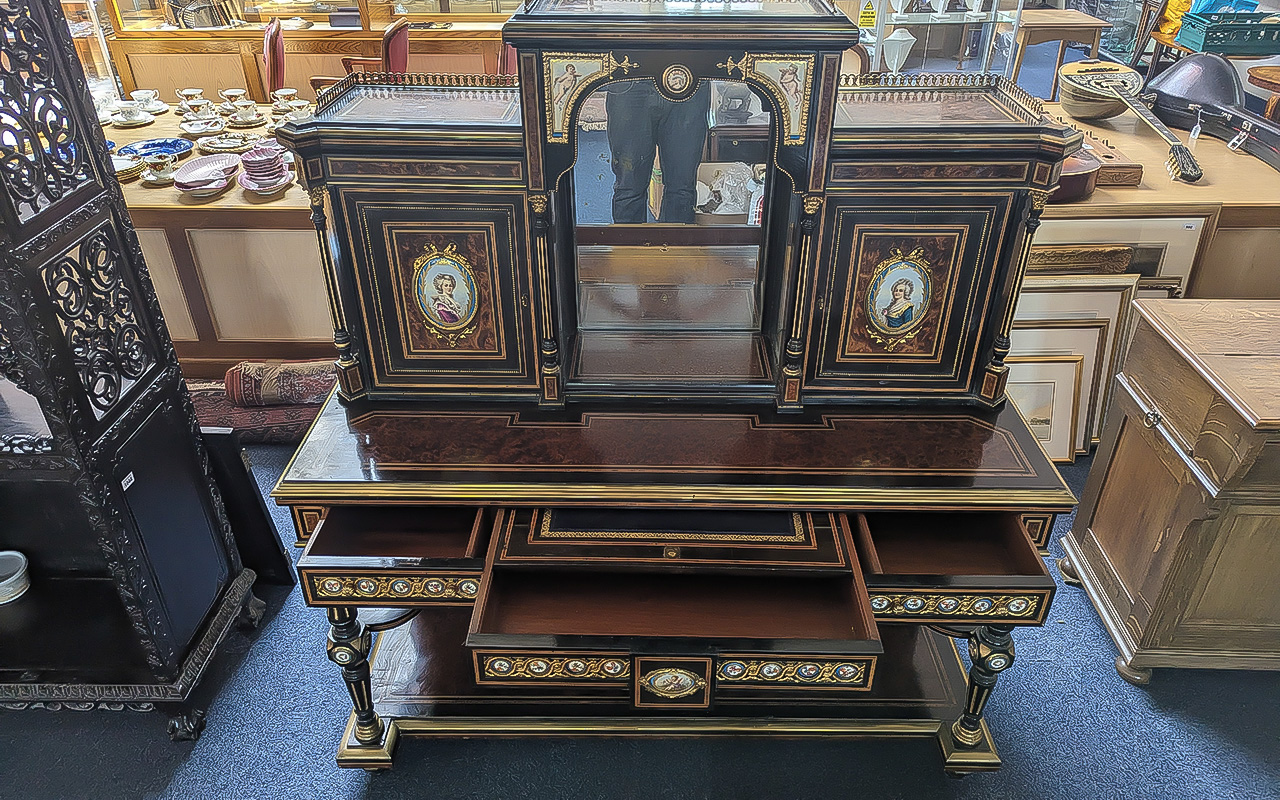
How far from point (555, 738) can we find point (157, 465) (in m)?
1.36

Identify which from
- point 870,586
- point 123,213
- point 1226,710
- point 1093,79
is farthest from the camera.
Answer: point 1093,79

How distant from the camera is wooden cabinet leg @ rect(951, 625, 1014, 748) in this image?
2.04 metres

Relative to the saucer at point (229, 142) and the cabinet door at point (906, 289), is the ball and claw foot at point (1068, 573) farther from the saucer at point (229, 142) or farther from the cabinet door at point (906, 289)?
the saucer at point (229, 142)

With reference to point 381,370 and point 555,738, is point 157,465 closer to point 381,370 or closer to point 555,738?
point 381,370

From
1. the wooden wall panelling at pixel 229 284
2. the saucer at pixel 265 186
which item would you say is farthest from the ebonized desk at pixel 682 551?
the saucer at pixel 265 186

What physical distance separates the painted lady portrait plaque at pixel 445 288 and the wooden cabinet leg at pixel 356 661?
0.77 meters

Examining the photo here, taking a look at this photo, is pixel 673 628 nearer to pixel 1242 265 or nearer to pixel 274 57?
pixel 1242 265

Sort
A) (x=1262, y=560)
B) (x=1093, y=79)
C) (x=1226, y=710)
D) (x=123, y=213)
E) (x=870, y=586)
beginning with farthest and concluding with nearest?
(x=1093, y=79) → (x=1226, y=710) → (x=1262, y=560) → (x=123, y=213) → (x=870, y=586)

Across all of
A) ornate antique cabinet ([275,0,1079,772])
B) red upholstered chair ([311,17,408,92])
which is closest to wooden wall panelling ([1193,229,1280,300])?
ornate antique cabinet ([275,0,1079,772])

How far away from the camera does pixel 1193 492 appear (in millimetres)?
2248

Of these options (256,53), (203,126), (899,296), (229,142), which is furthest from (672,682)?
(256,53)

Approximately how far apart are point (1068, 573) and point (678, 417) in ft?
5.48

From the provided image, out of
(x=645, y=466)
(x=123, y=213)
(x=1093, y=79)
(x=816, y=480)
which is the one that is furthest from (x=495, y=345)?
(x=1093, y=79)

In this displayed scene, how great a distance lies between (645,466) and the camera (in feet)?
6.71
